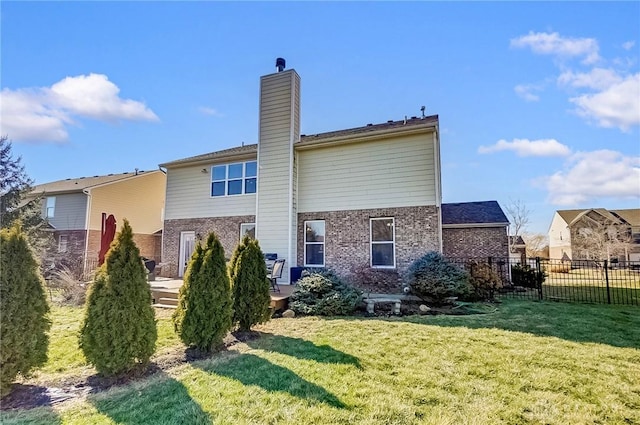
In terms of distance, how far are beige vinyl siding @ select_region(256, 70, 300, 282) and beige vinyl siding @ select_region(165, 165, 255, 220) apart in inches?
43.5

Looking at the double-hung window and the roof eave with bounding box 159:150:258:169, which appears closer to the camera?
the double-hung window

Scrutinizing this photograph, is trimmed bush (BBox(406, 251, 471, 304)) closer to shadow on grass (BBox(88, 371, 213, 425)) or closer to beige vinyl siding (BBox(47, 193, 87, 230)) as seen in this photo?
shadow on grass (BBox(88, 371, 213, 425))

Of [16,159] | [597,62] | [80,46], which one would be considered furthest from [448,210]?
[16,159]

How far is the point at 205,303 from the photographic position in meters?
5.24

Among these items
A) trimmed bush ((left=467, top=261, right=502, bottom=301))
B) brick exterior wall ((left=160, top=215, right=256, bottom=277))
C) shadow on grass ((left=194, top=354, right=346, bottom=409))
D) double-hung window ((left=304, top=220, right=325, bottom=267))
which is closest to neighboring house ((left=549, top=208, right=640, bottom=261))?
trimmed bush ((left=467, top=261, right=502, bottom=301))

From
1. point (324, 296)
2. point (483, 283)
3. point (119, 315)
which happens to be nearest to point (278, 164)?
point (324, 296)

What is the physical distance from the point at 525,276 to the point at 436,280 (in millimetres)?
8508

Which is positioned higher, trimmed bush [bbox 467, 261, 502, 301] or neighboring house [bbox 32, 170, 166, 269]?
neighboring house [bbox 32, 170, 166, 269]

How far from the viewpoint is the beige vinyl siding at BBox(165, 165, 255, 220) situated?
13483mm

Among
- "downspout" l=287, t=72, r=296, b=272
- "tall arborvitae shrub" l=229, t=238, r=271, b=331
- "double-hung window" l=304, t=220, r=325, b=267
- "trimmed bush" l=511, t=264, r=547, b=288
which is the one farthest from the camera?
"trimmed bush" l=511, t=264, r=547, b=288

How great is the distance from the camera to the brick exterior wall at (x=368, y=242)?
421 inches

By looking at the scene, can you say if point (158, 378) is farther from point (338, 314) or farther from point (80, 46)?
point (80, 46)

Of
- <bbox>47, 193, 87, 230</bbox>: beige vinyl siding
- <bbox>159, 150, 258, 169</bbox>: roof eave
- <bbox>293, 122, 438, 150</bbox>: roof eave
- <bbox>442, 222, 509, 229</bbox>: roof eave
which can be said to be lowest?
<bbox>442, 222, 509, 229</bbox>: roof eave

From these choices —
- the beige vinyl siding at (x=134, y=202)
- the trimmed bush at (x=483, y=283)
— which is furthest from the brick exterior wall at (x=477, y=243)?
the beige vinyl siding at (x=134, y=202)
